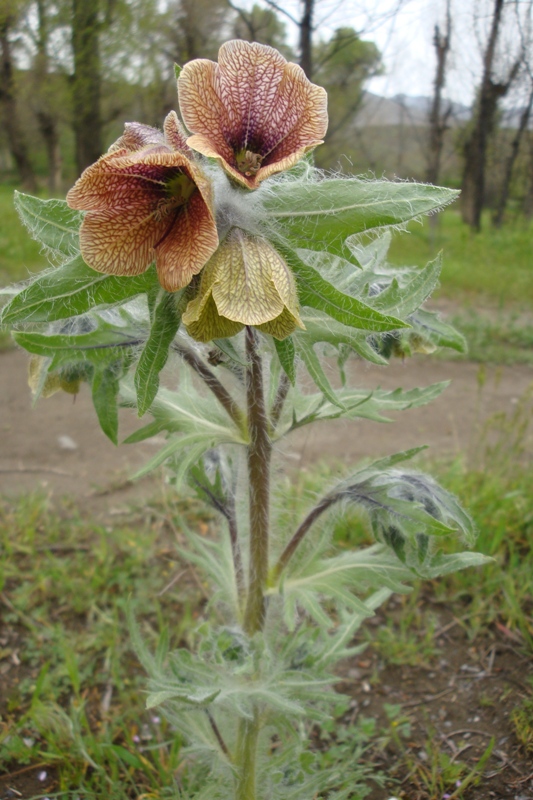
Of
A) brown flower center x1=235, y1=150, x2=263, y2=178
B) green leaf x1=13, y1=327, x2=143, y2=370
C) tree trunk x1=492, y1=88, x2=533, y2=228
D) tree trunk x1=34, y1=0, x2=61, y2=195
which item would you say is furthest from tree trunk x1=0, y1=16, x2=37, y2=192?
tree trunk x1=492, y1=88, x2=533, y2=228

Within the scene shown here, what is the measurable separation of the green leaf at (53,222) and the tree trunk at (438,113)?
4.39 m

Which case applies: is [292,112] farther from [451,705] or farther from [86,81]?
[86,81]

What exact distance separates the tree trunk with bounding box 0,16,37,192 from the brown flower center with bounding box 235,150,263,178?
8.10ft

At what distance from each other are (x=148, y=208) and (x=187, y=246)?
0.10 m

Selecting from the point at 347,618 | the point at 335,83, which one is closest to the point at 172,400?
the point at 347,618

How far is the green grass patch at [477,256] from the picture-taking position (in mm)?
8000

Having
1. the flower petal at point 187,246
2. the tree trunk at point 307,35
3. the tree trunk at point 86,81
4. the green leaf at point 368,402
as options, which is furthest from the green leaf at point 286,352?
the tree trunk at point 307,35

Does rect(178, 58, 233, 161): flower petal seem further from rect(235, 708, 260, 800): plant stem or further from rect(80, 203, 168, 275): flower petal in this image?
rect(235, 708, 260, 800): plant stem

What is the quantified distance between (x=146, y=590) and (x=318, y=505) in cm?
136

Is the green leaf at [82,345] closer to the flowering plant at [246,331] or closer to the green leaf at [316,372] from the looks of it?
the flowering plant at [246,331]

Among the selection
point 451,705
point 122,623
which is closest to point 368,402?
point 451,705

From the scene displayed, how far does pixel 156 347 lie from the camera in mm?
1098

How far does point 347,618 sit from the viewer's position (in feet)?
6.93

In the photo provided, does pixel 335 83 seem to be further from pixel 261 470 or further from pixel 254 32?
pixel 261 470
